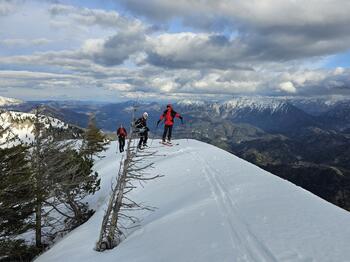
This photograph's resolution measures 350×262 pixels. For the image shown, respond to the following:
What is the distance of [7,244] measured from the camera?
19062mm

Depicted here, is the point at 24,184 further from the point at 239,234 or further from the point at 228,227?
the point at 239,234

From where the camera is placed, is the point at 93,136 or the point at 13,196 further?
the point at 93,136

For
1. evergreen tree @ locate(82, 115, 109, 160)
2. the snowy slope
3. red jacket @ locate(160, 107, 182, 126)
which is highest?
red jacket @ locate(160, 107, 182, 126)

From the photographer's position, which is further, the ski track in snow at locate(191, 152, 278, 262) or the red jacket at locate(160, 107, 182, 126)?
the red jacket at locate(160, 107, 182, 126)

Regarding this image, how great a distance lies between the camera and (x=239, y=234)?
986cm

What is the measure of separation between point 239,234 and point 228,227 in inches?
28.5

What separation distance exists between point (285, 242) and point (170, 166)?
1574 cm

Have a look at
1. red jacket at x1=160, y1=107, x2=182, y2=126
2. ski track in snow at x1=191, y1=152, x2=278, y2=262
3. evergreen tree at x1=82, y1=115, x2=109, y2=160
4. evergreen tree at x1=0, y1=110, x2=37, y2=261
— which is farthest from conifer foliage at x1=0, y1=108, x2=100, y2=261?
evergreen tree at x1=82, y1=115, x2=109, y2=160

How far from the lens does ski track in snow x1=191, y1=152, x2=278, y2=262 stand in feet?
27.2

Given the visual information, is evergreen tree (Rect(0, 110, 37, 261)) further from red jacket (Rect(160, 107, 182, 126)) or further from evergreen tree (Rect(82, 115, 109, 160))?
evergreen tree (Rect(82, 115, 109, 160))

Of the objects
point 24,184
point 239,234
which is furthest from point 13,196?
point 239,234

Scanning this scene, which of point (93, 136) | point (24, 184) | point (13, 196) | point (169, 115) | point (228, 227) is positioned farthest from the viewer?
point (93, 136)

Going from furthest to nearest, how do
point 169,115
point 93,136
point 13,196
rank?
point 93,136 < point 169,115 < point 13,196

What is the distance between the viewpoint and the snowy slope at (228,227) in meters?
8.73
